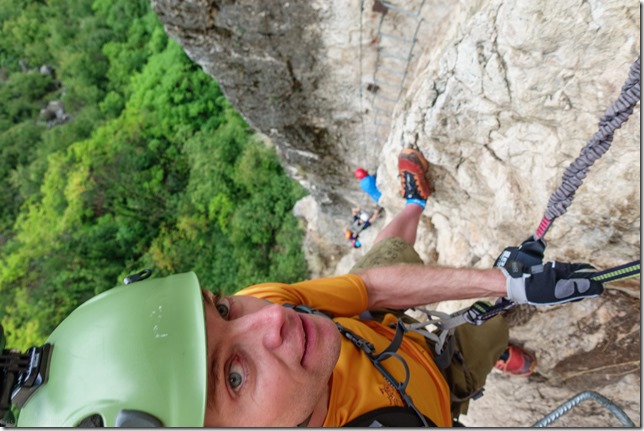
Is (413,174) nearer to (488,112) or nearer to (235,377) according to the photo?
(488,112)

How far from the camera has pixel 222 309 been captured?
200cm

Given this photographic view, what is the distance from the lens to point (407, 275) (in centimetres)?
271

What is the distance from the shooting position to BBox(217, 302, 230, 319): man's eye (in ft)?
6.51

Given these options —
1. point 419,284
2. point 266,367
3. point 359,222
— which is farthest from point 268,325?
point 359,222

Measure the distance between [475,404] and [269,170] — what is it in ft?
26.3

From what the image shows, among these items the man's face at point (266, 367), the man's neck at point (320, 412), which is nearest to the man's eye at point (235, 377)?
the man's face at point (266, 367)

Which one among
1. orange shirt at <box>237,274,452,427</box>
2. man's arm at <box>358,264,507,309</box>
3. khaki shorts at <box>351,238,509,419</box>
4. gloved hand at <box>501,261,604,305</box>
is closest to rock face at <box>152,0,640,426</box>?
khaki shorts at <box>351,238,509,419</box>

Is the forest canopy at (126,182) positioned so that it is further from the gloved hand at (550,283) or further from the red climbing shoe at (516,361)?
the gloved hand at (550,283)

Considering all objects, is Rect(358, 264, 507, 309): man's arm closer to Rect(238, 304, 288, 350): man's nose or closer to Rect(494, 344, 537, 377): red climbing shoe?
Rect(238, 304, 288, 350): man's nose

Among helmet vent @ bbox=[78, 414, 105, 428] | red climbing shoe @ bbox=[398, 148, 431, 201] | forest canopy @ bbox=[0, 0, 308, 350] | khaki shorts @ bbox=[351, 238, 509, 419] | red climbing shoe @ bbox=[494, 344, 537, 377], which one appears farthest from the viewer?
forest canopy @ bbox=[0, 0, 308, 350]

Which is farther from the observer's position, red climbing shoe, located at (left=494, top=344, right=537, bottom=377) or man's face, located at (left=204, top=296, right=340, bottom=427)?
red climbing shoe, located at (left=494, top=344, right=537, bottom=377)

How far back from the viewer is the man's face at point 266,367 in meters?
1.71

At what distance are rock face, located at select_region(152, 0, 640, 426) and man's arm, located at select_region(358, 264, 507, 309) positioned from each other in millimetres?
750

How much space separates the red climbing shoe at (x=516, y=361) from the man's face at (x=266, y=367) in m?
2.06
